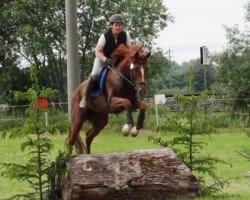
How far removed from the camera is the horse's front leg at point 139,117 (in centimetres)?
700

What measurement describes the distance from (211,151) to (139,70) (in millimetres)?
9782

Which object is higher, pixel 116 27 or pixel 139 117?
pixel 116 27

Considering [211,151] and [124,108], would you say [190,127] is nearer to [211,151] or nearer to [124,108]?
[124,108]

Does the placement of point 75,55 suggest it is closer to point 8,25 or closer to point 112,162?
point 112,162

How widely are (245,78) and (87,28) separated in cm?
873

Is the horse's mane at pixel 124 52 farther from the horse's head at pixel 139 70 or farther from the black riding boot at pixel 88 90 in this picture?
the black riding boot at pixel 88 90

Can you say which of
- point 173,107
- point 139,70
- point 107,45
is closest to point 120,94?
point 139,70

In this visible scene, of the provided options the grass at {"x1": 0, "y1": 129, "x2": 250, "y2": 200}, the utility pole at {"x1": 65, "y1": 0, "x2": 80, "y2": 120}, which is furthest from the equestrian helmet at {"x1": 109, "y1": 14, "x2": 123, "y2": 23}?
the grass at {"x1": 0, "y1": 129, "x2": 250, "y2": 200}

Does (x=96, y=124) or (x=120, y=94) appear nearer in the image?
(x=120, y=94)

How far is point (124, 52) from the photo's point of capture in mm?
7559

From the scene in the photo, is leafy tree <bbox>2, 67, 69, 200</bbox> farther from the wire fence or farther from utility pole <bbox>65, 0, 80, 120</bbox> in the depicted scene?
the wire fence

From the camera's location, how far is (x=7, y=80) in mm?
30531

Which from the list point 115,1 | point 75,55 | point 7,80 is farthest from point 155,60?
point 75,55

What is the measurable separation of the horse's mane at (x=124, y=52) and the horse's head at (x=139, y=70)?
8 centimetres
